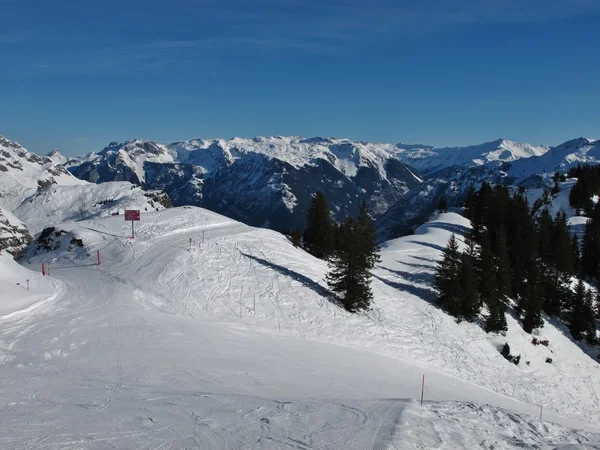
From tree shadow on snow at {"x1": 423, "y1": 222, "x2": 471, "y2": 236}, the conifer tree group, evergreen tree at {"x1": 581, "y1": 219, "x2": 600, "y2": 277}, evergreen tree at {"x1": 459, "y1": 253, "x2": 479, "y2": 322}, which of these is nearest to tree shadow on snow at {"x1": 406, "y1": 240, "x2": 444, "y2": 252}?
tree shadow on snow at {"x1": 423, "y1": 222, "x2": 471, "y2": 236}

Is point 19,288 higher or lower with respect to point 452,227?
lower

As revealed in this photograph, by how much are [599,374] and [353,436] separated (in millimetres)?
39729

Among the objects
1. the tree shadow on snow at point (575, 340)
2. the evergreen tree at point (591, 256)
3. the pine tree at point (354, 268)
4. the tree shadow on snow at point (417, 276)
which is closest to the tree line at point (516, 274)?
the evergreen tree at point (591, 256)

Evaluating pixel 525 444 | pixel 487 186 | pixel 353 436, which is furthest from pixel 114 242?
pixel 487 186

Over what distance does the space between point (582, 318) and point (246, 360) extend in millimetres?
43267

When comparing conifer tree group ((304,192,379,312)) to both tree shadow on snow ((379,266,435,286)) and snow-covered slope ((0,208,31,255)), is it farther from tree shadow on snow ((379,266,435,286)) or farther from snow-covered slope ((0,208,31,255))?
snow-covered slope ((0,208,31,255))

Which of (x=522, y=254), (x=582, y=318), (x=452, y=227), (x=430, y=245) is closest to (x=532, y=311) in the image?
(x=582, y=318)

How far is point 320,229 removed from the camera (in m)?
53.0

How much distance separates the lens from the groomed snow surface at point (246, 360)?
13531 millimetres

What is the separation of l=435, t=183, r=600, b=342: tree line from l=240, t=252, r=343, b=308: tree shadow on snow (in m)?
12.8

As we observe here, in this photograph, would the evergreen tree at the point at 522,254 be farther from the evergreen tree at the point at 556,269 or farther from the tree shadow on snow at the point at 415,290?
the tree shadow on snow at the point at 415,290

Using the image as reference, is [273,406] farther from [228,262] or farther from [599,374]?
[599,374]

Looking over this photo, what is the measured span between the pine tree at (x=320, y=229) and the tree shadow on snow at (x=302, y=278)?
41.8 feet

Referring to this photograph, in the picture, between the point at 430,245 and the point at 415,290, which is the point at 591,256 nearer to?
the point at 430,245
